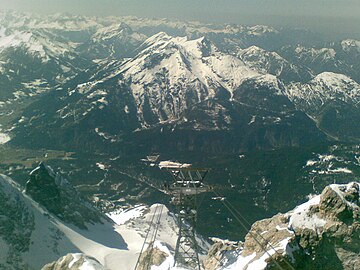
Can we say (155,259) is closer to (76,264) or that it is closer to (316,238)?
(76,264)

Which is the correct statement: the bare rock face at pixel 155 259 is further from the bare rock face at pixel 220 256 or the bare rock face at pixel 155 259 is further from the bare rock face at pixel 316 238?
the bare rock face at pixel 316 238

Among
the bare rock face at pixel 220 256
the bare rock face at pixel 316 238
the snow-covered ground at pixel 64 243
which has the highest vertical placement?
the bare rock face at pixel 316 238

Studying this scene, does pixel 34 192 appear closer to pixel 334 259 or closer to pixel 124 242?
pixel 124 242

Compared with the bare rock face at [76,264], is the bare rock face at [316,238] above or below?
above

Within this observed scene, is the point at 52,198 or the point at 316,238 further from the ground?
the point at 316,238

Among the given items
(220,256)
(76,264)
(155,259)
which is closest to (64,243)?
(155,259)

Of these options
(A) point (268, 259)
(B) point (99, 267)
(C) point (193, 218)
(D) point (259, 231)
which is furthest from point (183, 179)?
(B) point (99, 267)

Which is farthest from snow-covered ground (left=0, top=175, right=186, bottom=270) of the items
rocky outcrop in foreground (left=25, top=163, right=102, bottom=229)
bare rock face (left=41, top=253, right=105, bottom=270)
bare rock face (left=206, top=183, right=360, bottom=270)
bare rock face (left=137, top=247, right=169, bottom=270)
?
bare rock face (left=206, top=183, right=360, bottom=270)

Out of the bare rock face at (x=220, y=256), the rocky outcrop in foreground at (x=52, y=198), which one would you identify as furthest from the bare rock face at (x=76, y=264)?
the rocky outcrop in foreground at (x=52, y=198)
